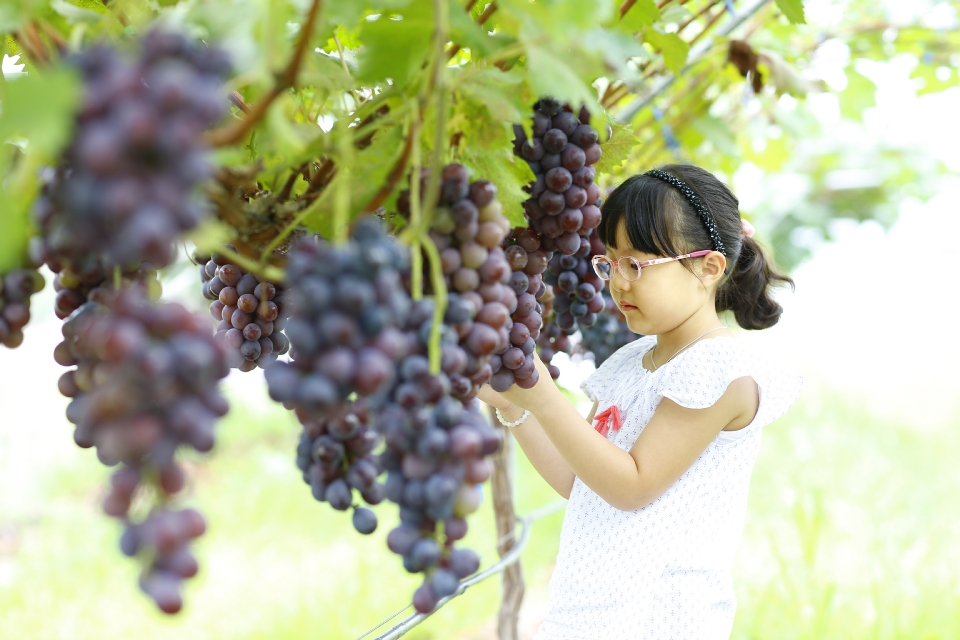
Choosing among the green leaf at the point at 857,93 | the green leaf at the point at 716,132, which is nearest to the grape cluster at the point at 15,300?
the green leaf at the point at 716,132

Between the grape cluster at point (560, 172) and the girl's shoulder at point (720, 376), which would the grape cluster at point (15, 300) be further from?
the girl's shoulder at point (720, 376)

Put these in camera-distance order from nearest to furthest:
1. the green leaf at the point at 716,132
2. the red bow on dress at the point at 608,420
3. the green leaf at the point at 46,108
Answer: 1. the green leaf at the point at 46,108
2. the red bow on dress at the point at 608,420
3. the green leaf at the point at 716,132

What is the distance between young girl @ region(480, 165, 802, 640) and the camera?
107 centimetres

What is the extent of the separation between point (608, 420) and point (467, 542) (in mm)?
2421

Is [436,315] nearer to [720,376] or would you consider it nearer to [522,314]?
[522,314]

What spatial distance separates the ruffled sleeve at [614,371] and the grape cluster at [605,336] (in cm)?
4

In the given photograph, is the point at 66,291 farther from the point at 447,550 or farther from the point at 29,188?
the point at 447,550

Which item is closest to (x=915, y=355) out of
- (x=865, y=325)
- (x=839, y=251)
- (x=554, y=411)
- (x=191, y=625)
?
(x=865, y=325)

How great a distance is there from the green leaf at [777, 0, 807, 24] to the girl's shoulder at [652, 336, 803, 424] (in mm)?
452

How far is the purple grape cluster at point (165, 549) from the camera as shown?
1.22 feet

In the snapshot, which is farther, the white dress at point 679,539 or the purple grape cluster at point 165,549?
the white dress at point 679,539

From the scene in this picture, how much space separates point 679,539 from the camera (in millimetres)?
1134

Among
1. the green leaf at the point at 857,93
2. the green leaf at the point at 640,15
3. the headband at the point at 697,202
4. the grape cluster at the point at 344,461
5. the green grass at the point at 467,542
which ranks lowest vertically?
the green grass at the point at 467,542

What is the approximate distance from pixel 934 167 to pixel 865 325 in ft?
7.12
